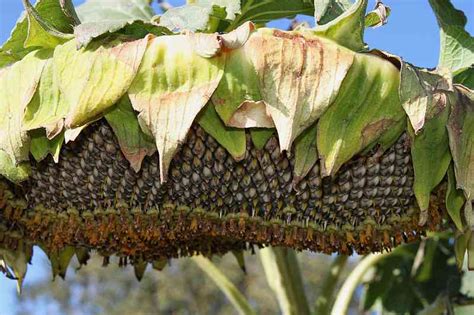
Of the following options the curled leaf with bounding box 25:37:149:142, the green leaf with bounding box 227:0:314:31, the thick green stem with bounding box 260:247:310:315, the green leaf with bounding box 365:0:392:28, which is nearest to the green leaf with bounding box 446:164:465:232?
the green leaf with bounding box 365:0:392:28

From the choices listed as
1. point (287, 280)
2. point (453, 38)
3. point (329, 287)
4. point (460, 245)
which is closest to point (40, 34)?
point (453, 38)

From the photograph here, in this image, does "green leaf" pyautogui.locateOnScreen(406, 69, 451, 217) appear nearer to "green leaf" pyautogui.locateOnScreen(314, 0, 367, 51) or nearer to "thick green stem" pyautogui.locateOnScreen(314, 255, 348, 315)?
"green leaf" pyautogui.locateOnScreen(314, 0, 367, 51)

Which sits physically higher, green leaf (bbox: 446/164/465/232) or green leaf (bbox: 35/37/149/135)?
green leaf (bbox: 35/37/149/135)

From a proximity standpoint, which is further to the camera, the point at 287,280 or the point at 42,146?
the point at 287,280

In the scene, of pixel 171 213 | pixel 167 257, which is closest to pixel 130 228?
pixel 171 213

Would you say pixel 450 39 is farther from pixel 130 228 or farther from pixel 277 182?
pixel 130 228

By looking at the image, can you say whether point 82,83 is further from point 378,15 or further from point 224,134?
point 378,15
